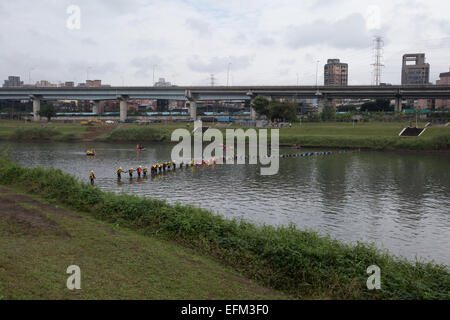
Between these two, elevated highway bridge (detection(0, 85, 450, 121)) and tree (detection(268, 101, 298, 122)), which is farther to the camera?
elevated highway bridge (detection(0, 85, 450, 121))

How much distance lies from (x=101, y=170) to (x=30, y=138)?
5557 centimetres

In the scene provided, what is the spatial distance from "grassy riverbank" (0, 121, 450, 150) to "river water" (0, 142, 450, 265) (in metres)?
10.5

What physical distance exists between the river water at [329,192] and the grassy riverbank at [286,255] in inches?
237

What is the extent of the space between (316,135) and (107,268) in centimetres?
7435

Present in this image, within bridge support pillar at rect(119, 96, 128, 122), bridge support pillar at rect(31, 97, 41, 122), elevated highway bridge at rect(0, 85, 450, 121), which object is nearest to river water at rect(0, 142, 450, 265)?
elevated highway bridge at rect(0, 85, 450, 121)

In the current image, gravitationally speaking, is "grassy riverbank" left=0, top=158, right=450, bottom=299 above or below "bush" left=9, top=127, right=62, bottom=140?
below

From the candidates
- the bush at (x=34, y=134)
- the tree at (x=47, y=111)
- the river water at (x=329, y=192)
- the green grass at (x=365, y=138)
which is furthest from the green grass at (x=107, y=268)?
the tree at (x=47, y=111)

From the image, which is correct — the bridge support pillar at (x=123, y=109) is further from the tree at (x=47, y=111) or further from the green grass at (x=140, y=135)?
the green grass at (x=140, y=135)

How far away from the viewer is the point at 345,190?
37.5m

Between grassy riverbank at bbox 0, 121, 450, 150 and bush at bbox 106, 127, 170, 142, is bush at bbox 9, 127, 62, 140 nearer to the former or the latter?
grassy riverbank at bbox 0, 121, 450, 150

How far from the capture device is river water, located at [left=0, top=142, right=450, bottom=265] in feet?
80.3

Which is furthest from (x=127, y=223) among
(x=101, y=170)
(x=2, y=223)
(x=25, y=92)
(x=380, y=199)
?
(x=25, y=92)
